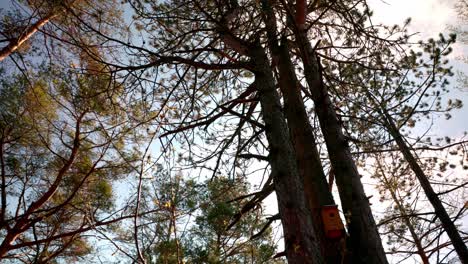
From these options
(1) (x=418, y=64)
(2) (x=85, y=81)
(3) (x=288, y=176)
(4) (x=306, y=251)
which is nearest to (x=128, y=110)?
(2) (x=85, y=81)

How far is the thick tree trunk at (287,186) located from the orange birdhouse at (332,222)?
23cm

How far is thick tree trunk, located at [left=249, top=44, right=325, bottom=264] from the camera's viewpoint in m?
1.85

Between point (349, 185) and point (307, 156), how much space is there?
407 mm

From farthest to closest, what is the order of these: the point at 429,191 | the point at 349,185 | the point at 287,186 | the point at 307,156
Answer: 1. the point at 429,191
2. the point at 307,156
3. the point at 349,185
4. the point at 287,186

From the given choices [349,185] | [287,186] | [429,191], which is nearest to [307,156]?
[349,185]

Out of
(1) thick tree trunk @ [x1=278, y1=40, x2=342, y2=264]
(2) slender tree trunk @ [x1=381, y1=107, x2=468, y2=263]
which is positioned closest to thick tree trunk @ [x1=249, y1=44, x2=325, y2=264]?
(1) thick tree trunk @ [x1=278, y1=40, x2=342, y2=264]

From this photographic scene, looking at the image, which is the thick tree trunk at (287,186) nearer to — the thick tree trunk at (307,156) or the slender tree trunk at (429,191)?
the thick tree trunk at (307,156)

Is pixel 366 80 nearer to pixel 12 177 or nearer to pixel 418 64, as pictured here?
pixel 418 64

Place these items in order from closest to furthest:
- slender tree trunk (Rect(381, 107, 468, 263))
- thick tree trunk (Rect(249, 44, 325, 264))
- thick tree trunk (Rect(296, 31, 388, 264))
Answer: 1. thick tree trunk (Rect(249, 44, 325, 264))
2. thick tree trunk (Rect(296, 31, 388, 264))
3. slender tree trunk (Rect(381, 107, 468, 263))

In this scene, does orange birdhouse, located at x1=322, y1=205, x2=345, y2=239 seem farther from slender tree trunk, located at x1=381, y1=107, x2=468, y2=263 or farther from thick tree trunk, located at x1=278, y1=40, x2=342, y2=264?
slender tree trunk, located at x1=381, y1=107, x2=468, y2=263

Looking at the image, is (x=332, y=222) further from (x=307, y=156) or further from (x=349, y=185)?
(x=307, y=156)

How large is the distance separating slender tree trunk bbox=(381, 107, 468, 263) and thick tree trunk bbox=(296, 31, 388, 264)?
0.86 m

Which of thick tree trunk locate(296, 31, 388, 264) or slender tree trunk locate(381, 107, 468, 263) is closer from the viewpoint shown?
thick tree trunk locate(296, 31, 388, 264)

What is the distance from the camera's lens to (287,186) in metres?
2.12
